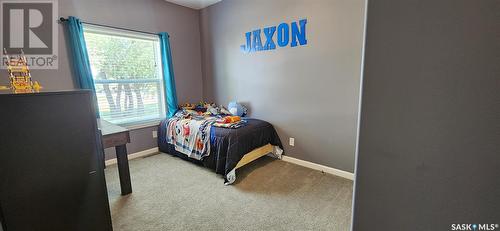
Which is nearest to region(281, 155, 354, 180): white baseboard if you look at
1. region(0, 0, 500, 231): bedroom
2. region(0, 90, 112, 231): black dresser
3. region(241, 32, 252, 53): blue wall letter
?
region(0, 0, 500, 231): bedroom

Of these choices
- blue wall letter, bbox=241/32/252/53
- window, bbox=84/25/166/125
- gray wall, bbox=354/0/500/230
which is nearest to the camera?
gray wall, bbox=354/0/500/230

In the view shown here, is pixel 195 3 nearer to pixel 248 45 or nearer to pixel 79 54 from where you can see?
pixel 248 45

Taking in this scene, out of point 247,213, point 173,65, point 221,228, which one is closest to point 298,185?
point 247,213

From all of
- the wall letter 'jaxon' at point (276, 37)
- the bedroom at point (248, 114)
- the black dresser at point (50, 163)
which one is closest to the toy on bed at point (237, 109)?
the bedroom at point (248, 114)

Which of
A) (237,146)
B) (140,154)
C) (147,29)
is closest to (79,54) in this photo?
(147,29)

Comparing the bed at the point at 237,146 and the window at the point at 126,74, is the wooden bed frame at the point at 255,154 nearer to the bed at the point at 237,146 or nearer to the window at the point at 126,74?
the bed at the point at 237,146

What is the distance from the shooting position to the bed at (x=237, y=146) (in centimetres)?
249

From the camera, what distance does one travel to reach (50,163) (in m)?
1.19

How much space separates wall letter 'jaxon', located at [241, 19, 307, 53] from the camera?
2.67m

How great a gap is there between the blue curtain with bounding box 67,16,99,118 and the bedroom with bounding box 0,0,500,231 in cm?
2

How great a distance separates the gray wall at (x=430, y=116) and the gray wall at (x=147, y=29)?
3323 mm

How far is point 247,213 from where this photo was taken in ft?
6.25

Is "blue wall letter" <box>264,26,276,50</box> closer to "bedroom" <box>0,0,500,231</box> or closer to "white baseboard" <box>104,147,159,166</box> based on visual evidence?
"bedroom" <box>0,0,500,231</box>

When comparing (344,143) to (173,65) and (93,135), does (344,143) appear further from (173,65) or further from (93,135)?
(173,65)
